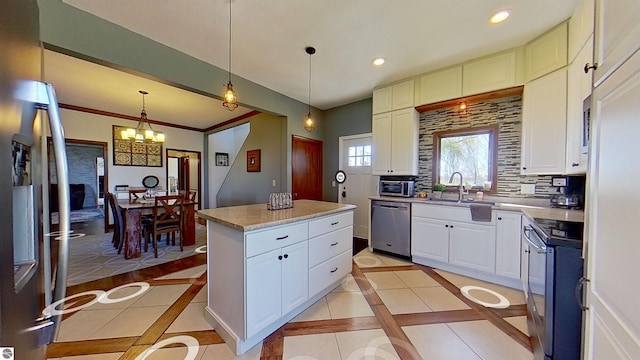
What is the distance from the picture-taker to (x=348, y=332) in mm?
1874

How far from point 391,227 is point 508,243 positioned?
1.35 m

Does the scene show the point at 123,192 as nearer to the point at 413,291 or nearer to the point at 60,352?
the point at 60,352

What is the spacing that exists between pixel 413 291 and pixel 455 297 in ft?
1.31

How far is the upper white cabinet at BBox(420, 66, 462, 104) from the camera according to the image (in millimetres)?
3070

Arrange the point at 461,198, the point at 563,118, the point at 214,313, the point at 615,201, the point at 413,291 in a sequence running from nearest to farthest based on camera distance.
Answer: the point at 615,201 < the point at 214,313 < the point at 563,118 < the point at 413,291 < the point at 461,198

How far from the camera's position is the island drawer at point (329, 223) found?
2.11 m

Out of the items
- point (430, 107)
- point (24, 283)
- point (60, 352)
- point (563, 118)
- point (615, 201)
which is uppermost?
point (430, 107)

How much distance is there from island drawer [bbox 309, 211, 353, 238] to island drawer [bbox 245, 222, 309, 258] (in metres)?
0.08

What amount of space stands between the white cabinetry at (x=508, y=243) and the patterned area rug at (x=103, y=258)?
13.6 feet

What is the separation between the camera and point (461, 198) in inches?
126

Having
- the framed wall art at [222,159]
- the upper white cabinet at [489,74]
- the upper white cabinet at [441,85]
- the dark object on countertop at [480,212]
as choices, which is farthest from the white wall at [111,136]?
the dark object on countertop at [480,212]

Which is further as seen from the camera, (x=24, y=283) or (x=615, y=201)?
(x=615, y=201)

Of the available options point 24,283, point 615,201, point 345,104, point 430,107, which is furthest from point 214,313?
point 345,104

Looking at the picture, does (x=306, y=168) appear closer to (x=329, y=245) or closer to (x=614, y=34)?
(x=329, y=245)
